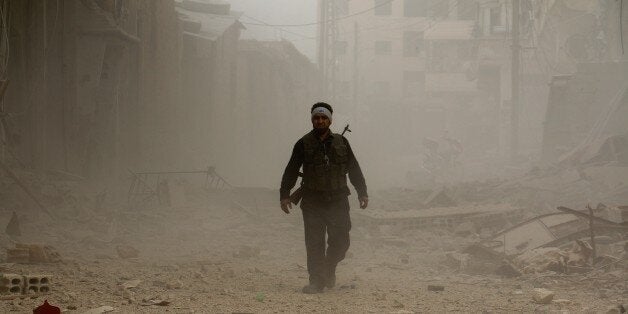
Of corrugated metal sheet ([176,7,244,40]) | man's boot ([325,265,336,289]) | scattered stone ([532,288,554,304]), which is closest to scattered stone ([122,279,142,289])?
man's boot ([325,265,336,289])

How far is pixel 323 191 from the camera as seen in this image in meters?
6.35

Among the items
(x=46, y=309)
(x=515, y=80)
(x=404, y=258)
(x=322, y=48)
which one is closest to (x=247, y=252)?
(x=404, y=258)

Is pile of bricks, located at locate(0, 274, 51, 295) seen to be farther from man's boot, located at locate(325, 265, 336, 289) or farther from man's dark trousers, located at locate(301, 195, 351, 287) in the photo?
man's boot, located at locate(325, 265, 336, 289)

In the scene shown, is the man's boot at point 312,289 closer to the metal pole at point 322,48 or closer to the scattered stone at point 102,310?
the scattered stone at point 102,310

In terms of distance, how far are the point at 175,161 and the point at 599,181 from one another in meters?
9.70

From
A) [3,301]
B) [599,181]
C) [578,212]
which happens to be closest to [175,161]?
[599,181]

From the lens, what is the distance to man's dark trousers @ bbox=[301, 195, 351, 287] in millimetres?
6383

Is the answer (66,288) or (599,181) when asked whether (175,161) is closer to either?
(599,181)

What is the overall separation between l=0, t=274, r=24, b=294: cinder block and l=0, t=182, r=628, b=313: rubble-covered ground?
0.43 feet

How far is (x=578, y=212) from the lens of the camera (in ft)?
28.8

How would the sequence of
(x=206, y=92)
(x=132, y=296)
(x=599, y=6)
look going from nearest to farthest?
(x=132, y=296), (x=206, y=92), (x=599, y=6)

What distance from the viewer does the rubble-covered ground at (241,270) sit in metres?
5.76

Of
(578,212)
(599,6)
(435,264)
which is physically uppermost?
(599,6)

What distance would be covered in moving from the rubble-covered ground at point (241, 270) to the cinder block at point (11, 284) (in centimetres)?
13
